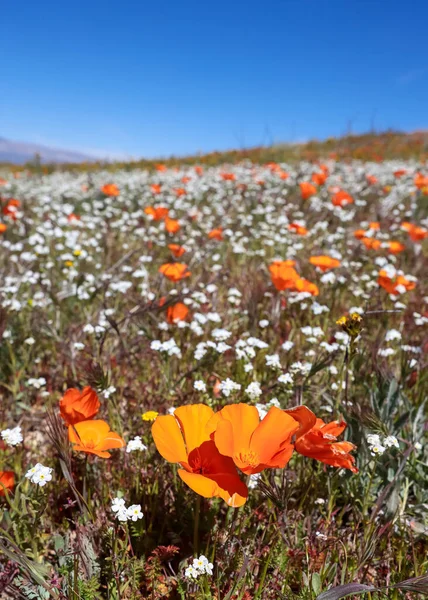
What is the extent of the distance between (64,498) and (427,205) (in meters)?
6.91

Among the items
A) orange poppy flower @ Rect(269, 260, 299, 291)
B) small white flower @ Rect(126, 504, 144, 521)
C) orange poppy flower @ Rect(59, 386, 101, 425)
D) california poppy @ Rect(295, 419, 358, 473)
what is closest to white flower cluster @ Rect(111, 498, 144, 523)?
small white flower @ Rect(126, 504, 144, 521)

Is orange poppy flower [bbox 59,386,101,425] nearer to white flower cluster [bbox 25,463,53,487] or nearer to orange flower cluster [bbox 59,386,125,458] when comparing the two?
orange flower cluster [bbox 59,386,125,458]

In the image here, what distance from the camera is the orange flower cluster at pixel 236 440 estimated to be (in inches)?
48.4

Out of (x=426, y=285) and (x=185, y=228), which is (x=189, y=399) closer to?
(x=426, y=285)

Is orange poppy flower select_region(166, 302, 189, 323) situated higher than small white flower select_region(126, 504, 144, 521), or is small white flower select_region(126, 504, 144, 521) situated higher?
orange poppy flower select_region(166, 302, 189, 323)

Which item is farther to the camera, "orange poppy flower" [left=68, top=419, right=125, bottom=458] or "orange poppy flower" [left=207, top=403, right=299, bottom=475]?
"orange poppy flower" [left=68, top=419, right=125, bottom=458]

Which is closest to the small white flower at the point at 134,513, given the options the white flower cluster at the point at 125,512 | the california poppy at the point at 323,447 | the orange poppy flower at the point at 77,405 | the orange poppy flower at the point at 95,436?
the white flower cluster at the point at 125,512

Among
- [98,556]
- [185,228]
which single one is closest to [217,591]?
[98,556]

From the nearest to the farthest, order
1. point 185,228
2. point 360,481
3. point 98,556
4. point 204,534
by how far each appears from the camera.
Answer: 1. point 98,556
2. point 204,534
3. point 360,481
4. point 185,228

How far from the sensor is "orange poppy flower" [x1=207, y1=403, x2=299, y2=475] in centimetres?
122

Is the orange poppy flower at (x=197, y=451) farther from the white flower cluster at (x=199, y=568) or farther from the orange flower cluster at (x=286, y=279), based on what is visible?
the orange flower cluster at (x=286, y=279)

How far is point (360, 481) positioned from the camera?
6.19ft

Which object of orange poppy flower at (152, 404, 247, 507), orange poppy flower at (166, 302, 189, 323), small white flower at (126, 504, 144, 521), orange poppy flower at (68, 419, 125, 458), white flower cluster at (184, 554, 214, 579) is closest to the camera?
orange poppy flower at (152, 404, 247, 507)

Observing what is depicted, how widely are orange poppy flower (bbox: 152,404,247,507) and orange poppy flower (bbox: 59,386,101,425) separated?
0.37m
